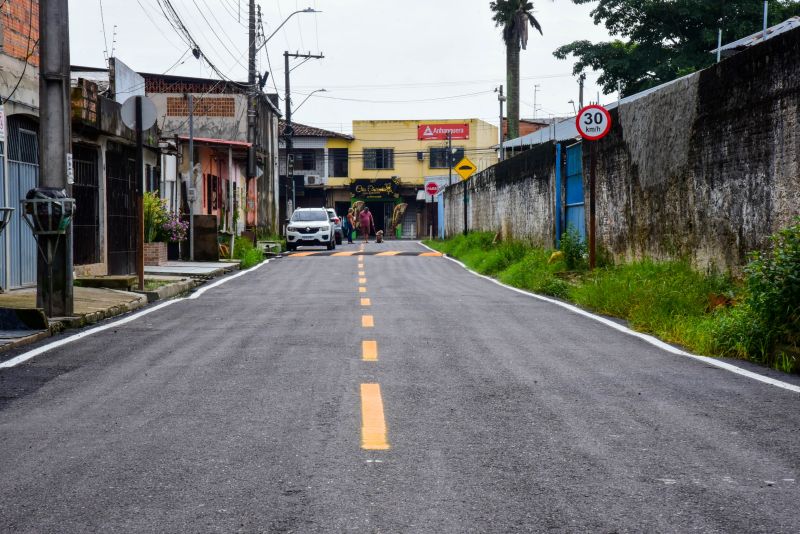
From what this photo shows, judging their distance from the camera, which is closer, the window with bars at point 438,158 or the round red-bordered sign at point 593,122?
the round red-bordered sign at point 593,122

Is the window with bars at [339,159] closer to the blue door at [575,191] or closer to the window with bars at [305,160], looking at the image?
the window with bars at [305,160]

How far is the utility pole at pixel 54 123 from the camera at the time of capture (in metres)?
11.2

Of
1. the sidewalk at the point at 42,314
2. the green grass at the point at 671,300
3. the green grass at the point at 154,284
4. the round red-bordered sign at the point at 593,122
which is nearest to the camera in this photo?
the green grass at the point at 671,300

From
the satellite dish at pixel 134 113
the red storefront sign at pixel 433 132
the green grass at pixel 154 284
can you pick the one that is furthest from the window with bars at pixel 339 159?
the satellite dish at pixel 134 113

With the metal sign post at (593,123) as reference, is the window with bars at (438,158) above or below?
above

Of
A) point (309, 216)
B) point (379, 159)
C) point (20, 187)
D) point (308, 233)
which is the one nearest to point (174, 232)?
point (20, 187)

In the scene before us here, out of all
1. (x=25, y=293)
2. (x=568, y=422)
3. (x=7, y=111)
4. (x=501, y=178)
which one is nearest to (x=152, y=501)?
(x=568, y=422)

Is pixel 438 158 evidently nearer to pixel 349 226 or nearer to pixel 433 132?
pixel 433 132

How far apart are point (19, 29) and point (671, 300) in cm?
1127

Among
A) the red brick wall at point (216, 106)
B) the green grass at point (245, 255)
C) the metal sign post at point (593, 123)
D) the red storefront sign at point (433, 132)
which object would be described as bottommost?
the green grass at point (245, 255)

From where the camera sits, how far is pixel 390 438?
5176mm

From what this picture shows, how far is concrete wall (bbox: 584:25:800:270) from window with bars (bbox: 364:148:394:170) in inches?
1933

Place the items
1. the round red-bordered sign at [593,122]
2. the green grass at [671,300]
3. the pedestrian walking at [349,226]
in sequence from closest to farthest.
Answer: the green grass at [671,300] < the round red-bordered sign at [593,122] < the pedestrian walking at [349,226]

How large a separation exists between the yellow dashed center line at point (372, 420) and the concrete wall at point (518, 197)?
1596 centimetres
